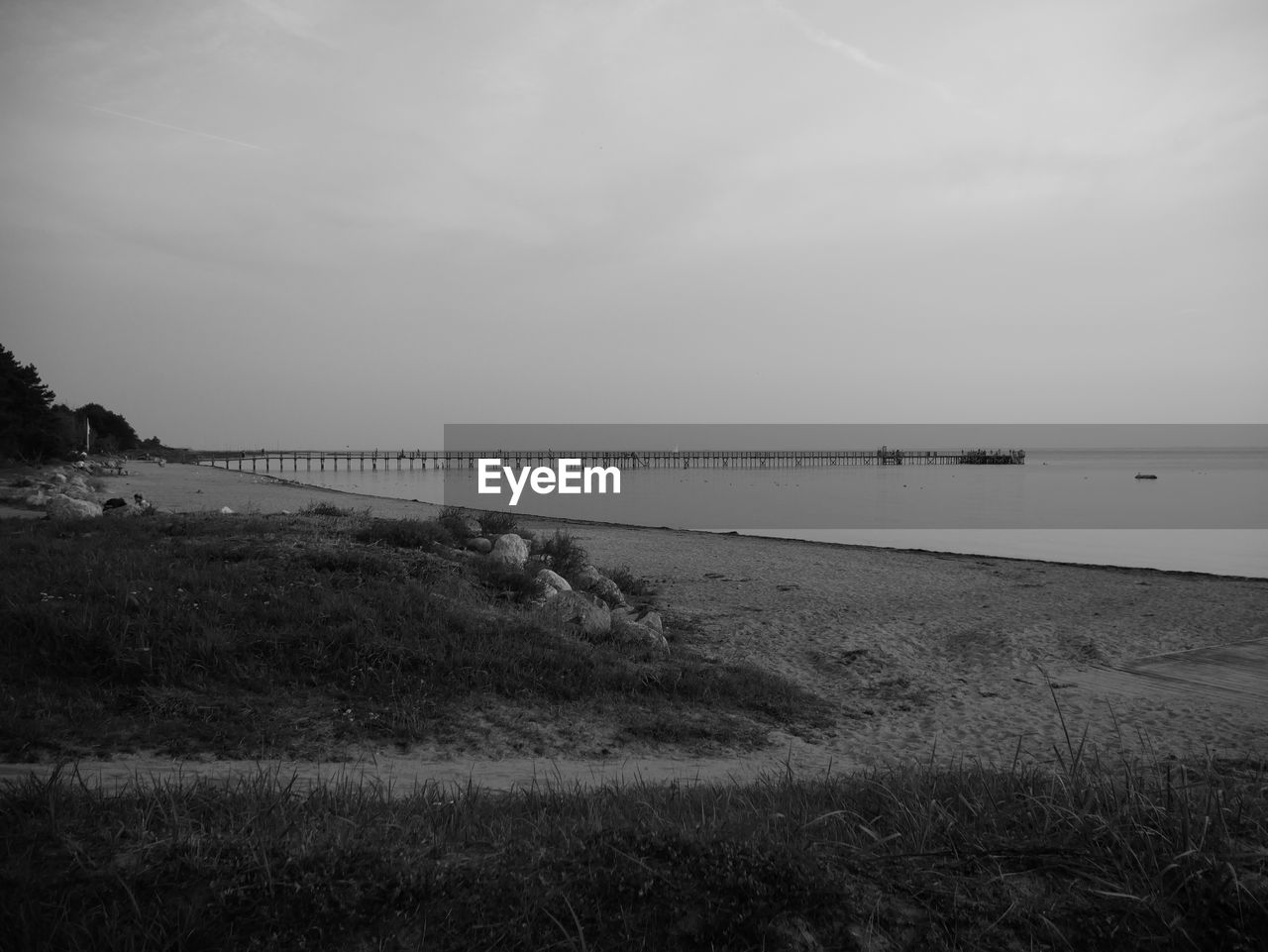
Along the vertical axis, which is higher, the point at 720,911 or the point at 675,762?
the point at 720,911

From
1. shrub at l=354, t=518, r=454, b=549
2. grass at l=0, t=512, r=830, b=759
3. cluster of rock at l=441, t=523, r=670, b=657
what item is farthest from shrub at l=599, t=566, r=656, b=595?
grass at l=0, t=512, r=830, b=759

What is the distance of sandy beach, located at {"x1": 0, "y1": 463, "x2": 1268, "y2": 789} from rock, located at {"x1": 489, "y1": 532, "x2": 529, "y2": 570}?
2358 mm

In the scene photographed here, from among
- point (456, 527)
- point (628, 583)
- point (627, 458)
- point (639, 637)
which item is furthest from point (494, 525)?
point (627, 458)

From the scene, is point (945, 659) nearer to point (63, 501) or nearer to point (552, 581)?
point (552, 581)

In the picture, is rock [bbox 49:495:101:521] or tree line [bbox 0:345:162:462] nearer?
rock [bbox 49:495:101:521]

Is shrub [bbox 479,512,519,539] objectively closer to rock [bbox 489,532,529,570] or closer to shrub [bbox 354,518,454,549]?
shrub [bbox 354,518,454,549]

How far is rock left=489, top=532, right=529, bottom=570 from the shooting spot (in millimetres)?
10516

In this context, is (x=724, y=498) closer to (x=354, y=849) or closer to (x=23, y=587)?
(x=23, y=587)

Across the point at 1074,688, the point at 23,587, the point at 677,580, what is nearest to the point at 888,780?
the point at 1074,688

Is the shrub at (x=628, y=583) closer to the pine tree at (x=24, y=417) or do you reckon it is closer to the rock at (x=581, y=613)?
the rock at (x=581, y=613)

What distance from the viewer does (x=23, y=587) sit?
705cm

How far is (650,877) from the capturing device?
95.0 inches

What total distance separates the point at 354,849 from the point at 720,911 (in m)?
1.16

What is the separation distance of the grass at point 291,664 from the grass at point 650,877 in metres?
2.75
